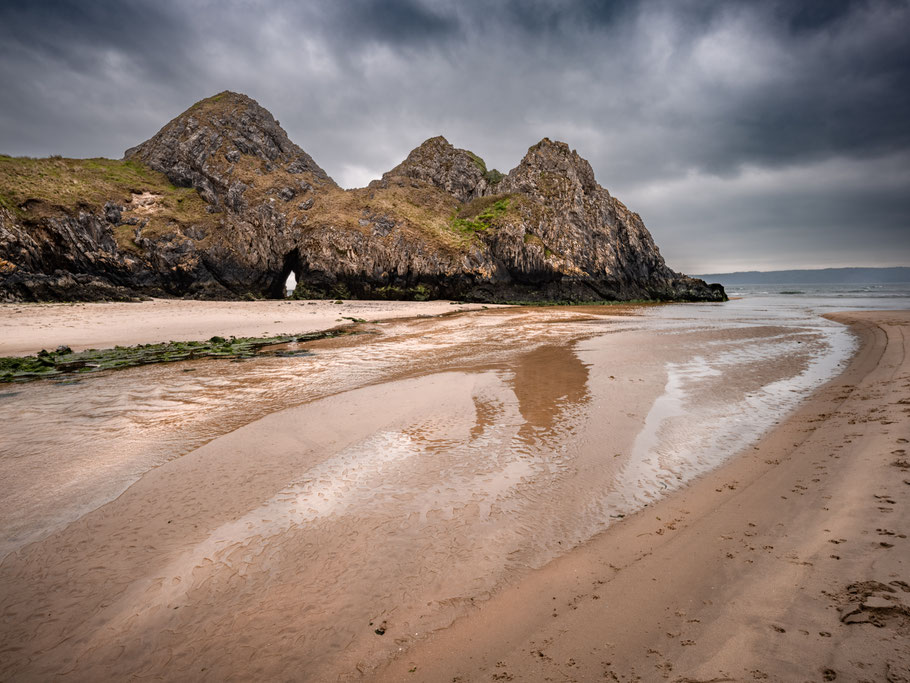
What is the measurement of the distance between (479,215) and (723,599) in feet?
161

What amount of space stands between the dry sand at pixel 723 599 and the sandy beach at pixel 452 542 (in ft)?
0.05

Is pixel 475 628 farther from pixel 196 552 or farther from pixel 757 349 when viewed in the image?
pixel 757 349

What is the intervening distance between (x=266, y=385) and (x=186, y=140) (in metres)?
51.7

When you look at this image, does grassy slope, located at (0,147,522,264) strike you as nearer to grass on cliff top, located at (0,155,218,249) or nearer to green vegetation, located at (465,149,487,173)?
Answer: grass on cliff top, located at (0,155,218,249)

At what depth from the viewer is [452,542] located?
3064 mm

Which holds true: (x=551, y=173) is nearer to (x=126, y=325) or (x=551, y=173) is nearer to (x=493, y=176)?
(x=493, y=176)

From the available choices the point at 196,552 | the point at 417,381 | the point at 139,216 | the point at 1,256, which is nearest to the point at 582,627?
the point at 196,552

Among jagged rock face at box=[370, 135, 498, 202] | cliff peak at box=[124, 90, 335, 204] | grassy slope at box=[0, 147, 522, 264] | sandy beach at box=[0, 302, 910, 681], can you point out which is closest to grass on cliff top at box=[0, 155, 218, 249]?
grassy slope at box=[0, 147, 522, 264]

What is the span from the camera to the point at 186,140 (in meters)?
43.4

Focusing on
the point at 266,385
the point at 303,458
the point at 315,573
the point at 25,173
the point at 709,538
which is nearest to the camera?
the point at 315,573

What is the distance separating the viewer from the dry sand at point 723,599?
1.81 meters

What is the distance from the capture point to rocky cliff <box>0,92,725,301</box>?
2945 centimetres

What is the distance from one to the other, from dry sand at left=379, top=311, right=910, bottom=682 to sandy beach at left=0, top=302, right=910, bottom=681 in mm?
15

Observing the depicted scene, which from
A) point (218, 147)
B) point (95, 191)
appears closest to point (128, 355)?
point (95, 191)
